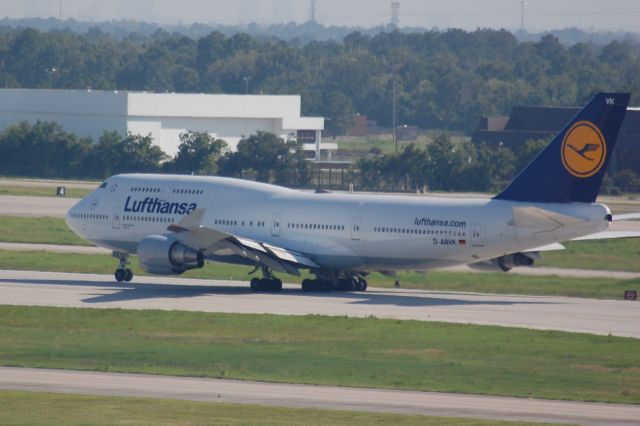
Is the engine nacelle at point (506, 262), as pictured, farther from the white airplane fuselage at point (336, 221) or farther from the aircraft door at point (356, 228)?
the aircraft door at point (356, 228)

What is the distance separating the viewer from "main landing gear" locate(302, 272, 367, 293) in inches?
2346

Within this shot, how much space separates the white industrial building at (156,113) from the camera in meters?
135

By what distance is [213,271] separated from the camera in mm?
67812

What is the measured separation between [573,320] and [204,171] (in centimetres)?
7414

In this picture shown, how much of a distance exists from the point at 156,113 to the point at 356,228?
80621 mm

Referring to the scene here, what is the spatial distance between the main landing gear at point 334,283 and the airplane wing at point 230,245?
4.52 ft

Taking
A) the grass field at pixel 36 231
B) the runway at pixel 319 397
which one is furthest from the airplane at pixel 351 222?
the runway at pixel 319 397

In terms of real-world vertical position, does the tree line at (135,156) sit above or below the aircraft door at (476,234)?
above

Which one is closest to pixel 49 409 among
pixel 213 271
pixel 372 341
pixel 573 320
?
pixel 372 341

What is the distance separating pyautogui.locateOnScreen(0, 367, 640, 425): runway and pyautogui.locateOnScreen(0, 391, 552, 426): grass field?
0.84m

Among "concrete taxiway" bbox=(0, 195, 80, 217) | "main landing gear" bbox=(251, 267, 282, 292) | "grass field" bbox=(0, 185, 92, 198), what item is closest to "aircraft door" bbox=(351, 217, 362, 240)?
"main landing gear" bbox=(251, 267, 282, 292)

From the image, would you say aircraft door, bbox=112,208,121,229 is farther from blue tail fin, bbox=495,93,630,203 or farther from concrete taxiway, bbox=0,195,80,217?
concrete taxiway, bbox=0,195,80,217

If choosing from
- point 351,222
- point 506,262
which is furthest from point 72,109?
point 506,262

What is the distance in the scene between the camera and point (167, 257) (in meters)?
57.1
